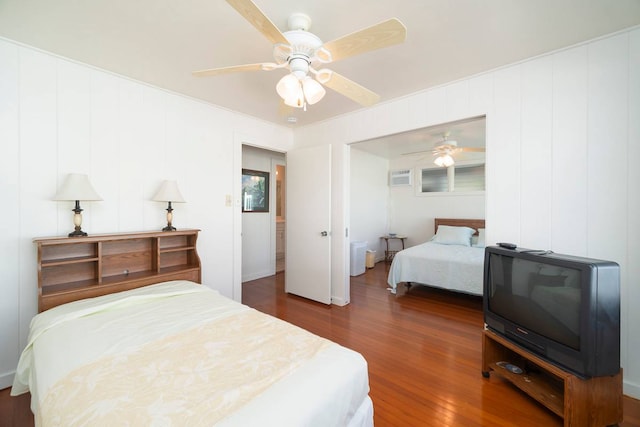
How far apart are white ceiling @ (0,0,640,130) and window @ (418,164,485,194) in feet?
11.5

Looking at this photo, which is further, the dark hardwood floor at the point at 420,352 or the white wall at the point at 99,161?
the white wall at the point at 99,161

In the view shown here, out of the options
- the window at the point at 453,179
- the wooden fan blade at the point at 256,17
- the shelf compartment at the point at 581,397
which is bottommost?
the shelf compartment at the point at 581,397

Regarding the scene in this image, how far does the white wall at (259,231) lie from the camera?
4633mm

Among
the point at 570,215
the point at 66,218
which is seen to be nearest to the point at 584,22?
the point at 570,215

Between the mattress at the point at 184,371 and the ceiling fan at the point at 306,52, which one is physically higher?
the ceiling fan at the point at 306,52

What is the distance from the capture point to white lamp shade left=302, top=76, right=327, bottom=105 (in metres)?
1.59

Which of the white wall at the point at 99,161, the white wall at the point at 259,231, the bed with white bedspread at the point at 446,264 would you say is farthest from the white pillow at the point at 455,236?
the white wall at the point at 99,161

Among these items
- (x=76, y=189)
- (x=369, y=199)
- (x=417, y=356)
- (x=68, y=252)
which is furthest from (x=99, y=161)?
(x=369, y=199)

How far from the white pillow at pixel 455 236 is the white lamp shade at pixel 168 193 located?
426cm

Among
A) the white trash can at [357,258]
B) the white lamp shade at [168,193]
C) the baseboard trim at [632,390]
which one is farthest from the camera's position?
the white trash can at [357,258]

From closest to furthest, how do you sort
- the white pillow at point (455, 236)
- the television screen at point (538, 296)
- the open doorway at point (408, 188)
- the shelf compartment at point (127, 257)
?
the television screen at point (538, 296), the shelf compartment at point (127, 257), the white pillow at point (455, 236), the open doorway at point (408, 188)

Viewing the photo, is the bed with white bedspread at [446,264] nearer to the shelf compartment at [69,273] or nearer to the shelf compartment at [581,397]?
the shelf compartment at [581,397]

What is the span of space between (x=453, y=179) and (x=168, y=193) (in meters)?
5.31

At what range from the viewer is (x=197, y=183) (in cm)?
300
